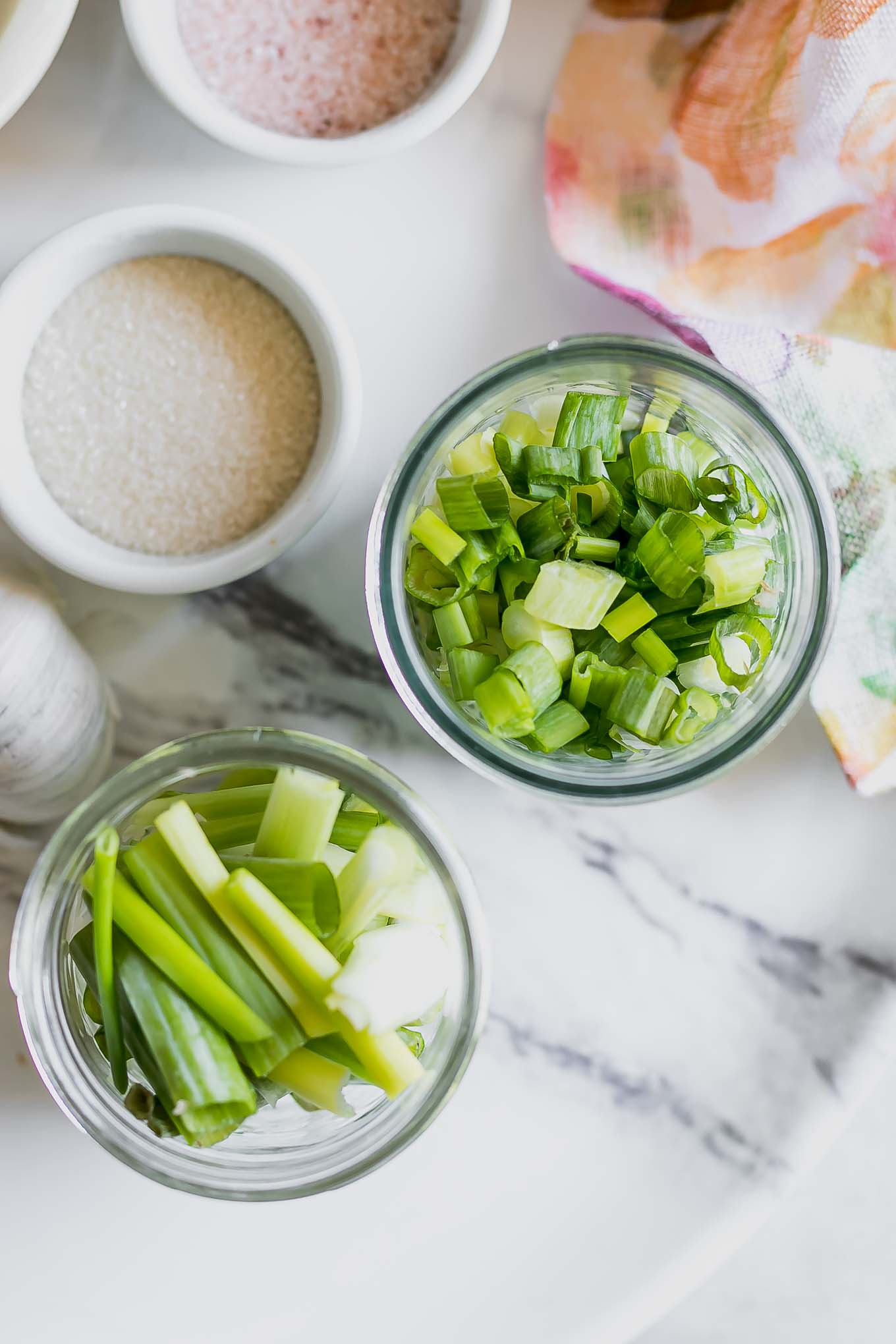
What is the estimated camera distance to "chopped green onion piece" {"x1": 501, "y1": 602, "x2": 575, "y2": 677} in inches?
29.4

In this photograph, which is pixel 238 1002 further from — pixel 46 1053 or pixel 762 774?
pixel 762 774

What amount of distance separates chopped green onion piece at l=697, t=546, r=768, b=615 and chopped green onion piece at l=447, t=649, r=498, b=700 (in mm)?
143

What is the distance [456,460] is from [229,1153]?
476 millimetres

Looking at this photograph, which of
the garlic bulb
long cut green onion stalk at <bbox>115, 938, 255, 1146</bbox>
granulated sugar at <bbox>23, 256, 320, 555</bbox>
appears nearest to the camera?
long cut green onion stalk at <bbox>115, 938, 255, 1146</bbox>

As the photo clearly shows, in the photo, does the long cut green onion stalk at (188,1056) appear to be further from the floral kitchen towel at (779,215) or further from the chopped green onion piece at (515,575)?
the floral kitchen towel at (779,215)

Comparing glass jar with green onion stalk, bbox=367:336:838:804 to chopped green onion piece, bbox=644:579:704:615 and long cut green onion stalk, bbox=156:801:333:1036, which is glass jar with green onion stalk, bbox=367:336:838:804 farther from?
long cut green onion stalk, bbox=156:801:333:1036

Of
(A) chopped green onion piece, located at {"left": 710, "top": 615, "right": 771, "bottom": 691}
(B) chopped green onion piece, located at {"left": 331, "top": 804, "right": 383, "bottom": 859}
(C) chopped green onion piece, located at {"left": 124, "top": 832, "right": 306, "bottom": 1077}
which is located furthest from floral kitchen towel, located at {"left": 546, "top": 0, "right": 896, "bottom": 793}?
(C) chopped green onion piece, located at {"left": 124, "top": 832, "right": 306, "bottom": 1077}

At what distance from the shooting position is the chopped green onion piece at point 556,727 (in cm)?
76

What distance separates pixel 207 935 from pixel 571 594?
0.30 meters

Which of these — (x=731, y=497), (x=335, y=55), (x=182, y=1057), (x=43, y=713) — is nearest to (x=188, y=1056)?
(x=182, y=1057)

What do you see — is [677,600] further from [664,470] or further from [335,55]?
[335,55]

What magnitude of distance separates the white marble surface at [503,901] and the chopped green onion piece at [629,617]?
0.22 meters

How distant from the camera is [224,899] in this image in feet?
2.31

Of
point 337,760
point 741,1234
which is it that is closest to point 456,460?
point 337,760
